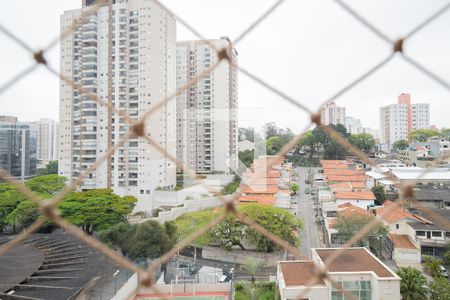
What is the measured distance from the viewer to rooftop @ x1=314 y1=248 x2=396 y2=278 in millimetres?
3373

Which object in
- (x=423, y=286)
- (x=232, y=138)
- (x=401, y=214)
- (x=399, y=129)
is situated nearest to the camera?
(x=423, y=286)

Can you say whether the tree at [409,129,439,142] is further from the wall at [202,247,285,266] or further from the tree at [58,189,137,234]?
the tree at [58,189,137,234]

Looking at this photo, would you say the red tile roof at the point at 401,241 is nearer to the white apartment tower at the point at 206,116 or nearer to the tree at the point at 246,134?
the tree at the point at 246,134

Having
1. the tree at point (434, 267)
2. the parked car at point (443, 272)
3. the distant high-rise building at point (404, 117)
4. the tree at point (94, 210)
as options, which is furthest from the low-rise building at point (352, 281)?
the distant high-rise building at point (404, 117)

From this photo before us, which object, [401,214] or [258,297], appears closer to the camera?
[258,297]

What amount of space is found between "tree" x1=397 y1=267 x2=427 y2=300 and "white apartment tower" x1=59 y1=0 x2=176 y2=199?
538 cm

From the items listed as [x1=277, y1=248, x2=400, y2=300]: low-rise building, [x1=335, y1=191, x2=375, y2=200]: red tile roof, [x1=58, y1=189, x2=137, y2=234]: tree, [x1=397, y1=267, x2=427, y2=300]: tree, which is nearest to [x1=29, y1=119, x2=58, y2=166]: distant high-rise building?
[x1=58, y1=189, x2=137, y2=234]: tree

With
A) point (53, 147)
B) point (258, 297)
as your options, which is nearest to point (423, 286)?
point (258, 297)

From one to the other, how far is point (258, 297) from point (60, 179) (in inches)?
215

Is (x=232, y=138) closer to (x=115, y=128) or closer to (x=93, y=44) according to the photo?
(x=115, y=128)

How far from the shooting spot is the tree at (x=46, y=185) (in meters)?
7.18

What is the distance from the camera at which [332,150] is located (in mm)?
12141

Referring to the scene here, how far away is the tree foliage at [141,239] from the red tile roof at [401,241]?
3.18 metres

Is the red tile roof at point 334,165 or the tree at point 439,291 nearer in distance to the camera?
the tree at point 439,291
